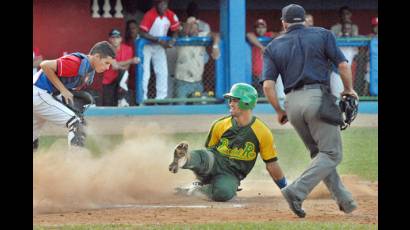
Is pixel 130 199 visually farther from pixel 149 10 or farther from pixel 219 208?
pixel 149 10

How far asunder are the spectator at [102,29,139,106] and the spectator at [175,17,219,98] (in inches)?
35.5

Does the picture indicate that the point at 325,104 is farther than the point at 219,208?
No

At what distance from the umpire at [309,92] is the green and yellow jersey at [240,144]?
0.89m

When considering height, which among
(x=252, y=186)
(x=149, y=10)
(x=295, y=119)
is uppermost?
(x=149, y=10)

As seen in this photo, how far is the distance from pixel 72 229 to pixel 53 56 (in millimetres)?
12993

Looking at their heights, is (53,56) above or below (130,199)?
above

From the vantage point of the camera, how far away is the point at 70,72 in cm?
1041

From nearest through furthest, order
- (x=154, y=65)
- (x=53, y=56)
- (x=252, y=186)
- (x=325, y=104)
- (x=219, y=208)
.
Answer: (x=325, y=104)
(x=219, y=208)
(x=252, y=186)
(x=154, y=65)
(x=53, y=56)

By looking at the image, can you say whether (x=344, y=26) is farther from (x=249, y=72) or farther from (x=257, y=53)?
(x=249, y=72)

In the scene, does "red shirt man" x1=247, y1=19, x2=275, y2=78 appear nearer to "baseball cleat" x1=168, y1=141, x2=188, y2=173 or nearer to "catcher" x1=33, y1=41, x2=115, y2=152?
"catcher" x1=33, y1=41, x2=115, y2=152

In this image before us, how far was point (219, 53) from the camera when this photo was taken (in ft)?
64.6

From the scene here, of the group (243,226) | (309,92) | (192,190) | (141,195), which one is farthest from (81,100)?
(243,226)

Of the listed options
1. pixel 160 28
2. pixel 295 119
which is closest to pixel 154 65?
pixel 160 28

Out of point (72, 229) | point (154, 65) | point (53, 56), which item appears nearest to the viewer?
point (72, 229)
